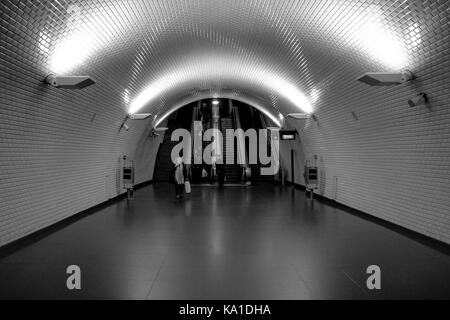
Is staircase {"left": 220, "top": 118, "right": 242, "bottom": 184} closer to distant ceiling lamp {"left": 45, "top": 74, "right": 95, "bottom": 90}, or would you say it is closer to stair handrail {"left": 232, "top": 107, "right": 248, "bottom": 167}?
stair handrail {"left": 232, "top": 107, "right": 248, "bottom": 167}

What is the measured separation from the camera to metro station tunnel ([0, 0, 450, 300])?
4.13 m

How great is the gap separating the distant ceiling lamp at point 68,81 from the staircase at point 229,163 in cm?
1415

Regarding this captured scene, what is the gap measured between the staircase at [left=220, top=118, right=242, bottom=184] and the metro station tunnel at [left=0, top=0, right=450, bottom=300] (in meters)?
8.64

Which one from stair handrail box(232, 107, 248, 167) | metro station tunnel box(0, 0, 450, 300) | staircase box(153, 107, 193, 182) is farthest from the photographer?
staircase box(153, 107, 193, 182)

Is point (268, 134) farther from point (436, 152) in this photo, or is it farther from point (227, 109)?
point (436, 152)

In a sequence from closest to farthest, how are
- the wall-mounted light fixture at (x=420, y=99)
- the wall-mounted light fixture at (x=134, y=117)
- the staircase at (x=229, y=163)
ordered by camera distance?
the wall-mounted light fixture at (x=420, y=99)
the wall-mounted light fixture at (x=134, y=117)
the staircase at (x=229, y=163)

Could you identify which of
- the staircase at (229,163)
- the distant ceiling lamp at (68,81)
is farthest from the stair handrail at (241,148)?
the distant ceiling lamp at (68,81)

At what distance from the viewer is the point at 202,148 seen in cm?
2133

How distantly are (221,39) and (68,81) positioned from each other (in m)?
4.09

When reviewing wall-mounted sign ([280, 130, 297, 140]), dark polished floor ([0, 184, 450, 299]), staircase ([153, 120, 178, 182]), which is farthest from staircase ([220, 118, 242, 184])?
dark polished floor ([0, 184, 450, 299])

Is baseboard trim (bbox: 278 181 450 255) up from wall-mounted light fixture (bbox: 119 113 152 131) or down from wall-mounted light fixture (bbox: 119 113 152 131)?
down

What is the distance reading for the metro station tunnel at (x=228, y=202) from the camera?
413cm

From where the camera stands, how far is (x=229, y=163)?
20875 mm

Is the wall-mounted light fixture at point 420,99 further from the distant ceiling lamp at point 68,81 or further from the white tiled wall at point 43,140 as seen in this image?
the white tiled wall at point 43,140
